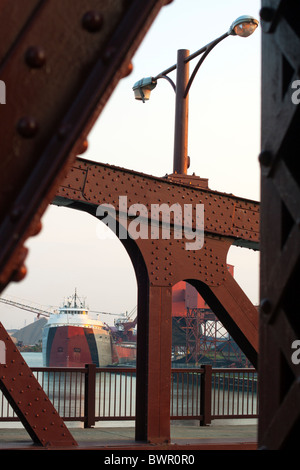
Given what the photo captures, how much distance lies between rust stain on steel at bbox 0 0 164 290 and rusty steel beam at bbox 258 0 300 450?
677 mm

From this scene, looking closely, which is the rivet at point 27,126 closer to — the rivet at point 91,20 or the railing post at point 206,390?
the rivet at point 91,20

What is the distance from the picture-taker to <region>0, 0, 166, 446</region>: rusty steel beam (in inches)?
67.1

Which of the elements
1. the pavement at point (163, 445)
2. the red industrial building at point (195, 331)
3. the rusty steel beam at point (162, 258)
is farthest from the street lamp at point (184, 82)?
the red industrial building at point (195, 331)

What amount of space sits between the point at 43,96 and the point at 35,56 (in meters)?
0.10

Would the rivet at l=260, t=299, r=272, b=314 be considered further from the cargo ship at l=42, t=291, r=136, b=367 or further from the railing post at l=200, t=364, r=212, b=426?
the cargo ship at l=42, t=291, r=136, b=367

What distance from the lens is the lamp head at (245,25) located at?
12.9m

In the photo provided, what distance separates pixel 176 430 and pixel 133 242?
14.0 ft

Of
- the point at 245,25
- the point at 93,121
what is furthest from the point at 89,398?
the point at 93,121

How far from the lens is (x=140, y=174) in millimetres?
9453

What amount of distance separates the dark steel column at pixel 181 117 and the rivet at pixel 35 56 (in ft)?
36.2

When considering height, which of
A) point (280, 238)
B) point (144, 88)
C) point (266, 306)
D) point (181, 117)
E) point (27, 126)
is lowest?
point (266, 306)

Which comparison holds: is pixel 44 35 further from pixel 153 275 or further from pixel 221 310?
pixel 221 310

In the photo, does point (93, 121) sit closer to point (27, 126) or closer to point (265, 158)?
point (27, 126)

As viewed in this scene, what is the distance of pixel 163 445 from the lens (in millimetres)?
9141
